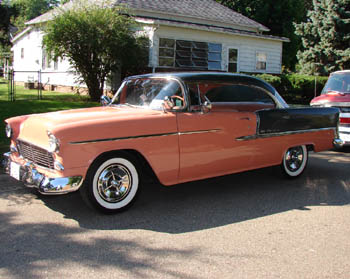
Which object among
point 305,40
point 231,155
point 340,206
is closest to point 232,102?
point 231,155

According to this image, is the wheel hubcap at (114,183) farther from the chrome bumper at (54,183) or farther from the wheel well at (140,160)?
the chrome bumper at (54,183)

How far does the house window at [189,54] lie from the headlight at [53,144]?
15390mm

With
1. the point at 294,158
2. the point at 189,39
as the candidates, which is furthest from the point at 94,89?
the point at 294,158

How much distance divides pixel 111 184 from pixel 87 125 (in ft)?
2.40

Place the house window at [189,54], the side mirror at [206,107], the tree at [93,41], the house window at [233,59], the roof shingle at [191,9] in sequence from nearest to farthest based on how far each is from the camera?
the side mirror at [206,107] < the tree at [93,41] < the house window at [189,54] < the roof shingle at [191,9] < the house window at [233,59]

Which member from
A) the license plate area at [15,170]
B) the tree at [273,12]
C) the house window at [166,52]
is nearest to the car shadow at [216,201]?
the license plate area at [15,170]

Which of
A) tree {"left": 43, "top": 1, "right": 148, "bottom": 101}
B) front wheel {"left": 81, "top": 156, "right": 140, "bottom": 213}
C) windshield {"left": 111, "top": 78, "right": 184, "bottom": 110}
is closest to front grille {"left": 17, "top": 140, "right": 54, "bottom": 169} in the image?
front wheel {"left": 81, "top": 156, "right": 140, "bottom": 213}

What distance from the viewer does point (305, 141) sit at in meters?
6.43

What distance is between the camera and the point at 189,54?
20359mm

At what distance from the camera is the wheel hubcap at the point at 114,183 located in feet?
15.0

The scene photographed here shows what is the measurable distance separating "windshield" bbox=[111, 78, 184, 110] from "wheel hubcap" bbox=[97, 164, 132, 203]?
3.25ft

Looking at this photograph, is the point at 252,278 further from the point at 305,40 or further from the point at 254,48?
the point at 305,40

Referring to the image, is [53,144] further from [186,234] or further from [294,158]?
[294,158]

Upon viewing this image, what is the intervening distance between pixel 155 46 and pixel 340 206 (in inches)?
574
